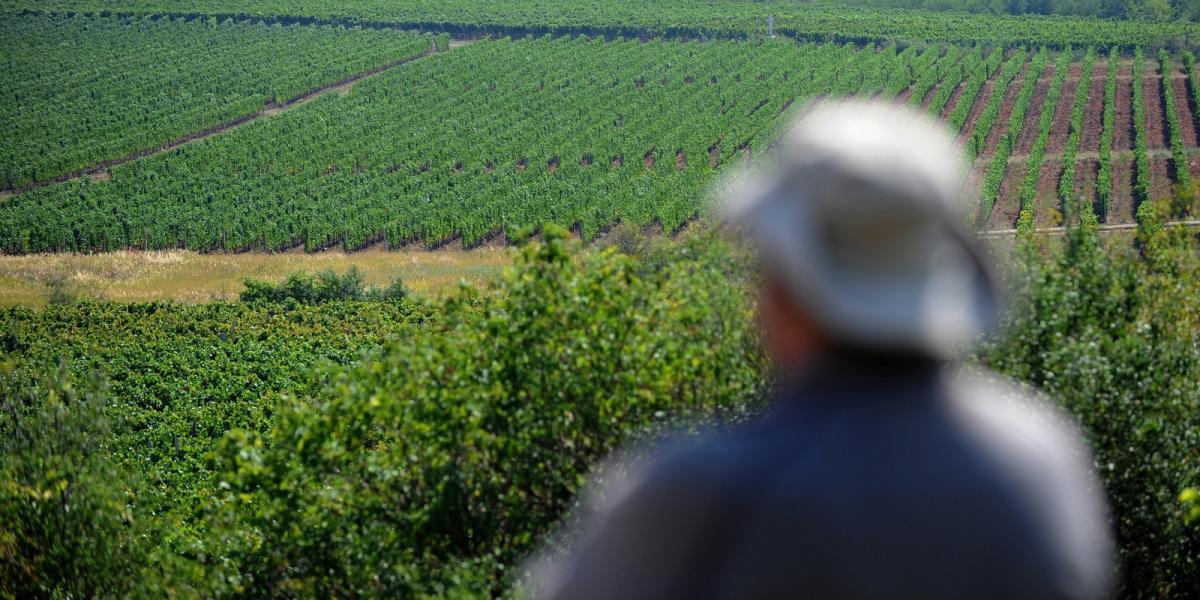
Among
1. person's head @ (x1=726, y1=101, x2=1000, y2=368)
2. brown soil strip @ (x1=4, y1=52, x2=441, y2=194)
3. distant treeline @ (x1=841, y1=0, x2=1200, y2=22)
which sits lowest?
distant treeline @ (x1=841, y1=0, x2=1200, y2=22)

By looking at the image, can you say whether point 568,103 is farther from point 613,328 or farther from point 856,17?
point 613,328

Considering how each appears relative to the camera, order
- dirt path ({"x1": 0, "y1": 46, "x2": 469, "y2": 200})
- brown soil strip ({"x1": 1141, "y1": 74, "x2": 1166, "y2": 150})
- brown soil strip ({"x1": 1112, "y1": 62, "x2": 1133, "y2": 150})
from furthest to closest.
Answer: dirt path ({"x1": 0, "y1": 46, "x2": 469, "y2": 200}) → brown soil strip ({"x1": 1112, "y1": 62, "x2": 1133, "y2": 150}) → brown soil strip ({"x1": 1141, "y1": 74, "x2": 1166, "y2": 150})

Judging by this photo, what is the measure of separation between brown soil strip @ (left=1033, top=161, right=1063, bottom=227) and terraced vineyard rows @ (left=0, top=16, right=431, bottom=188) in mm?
43670

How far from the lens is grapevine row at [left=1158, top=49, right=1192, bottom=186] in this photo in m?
49.1

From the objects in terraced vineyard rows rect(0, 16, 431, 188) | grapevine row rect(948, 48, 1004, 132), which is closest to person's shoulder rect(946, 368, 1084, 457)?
grapevine row rect(948, 48, 1004, 132)

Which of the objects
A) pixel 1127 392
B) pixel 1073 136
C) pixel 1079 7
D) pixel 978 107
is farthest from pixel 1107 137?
pixel 1127 392

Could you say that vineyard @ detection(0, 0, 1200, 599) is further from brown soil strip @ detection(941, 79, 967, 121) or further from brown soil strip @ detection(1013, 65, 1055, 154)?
brown soil strip @ detection(1013, 65, 1055, 154)

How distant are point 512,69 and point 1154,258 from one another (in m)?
68.9

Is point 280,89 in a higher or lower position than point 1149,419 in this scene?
lower

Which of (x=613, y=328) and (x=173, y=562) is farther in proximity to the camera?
(x=173, y=562)

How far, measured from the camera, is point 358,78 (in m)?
80.4

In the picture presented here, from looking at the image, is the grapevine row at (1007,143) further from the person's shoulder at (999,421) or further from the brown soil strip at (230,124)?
the brown soil strip at (230,124)

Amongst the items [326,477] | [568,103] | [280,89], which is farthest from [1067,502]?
[280,89]

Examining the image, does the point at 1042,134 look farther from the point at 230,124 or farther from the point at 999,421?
the point at 999,421
